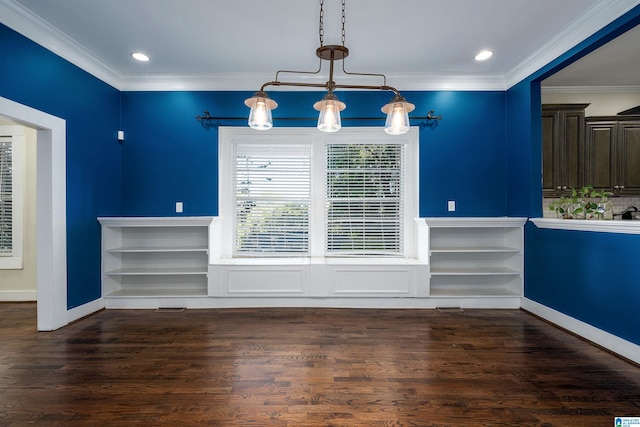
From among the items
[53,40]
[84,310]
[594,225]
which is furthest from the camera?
[84,310]

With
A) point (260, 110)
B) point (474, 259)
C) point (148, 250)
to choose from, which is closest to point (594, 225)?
point (474, 259)

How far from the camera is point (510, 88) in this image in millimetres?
4008

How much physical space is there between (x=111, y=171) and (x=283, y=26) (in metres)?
2.66

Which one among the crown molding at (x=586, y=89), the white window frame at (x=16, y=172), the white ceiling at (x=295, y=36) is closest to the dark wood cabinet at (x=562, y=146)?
the crown molding at (x=586, y=89)

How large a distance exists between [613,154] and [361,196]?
128 inches

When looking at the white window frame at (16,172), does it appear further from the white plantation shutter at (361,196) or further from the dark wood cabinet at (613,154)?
the dark wood cabinet at (613,154)

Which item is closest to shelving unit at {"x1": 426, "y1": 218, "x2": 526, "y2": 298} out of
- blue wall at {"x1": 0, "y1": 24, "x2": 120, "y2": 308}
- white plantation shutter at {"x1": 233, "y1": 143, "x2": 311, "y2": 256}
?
white plantation shutter at {"x1": 233, "y1": 143, "x2": 311, "y2": 256}

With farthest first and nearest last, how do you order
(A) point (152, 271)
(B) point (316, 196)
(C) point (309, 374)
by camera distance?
(B) point (316, 196) < (A) point (152, 271) < (C) point (309, 374)

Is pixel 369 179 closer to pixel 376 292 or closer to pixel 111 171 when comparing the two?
pixel 376 292

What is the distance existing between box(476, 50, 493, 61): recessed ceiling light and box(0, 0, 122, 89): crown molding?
410cm

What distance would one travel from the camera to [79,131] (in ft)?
11.3

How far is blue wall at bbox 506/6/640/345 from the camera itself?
8.49 ft

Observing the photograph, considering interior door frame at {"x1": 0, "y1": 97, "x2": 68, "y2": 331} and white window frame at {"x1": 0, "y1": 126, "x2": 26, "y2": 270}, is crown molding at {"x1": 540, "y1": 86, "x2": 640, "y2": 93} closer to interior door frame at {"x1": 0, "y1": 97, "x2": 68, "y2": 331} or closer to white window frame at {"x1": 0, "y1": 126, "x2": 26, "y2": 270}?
interior door frame at {"x1": 0, "y1": 97, "x2": 68, "y2": 331}

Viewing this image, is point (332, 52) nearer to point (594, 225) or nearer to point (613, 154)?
point (594, 225)
